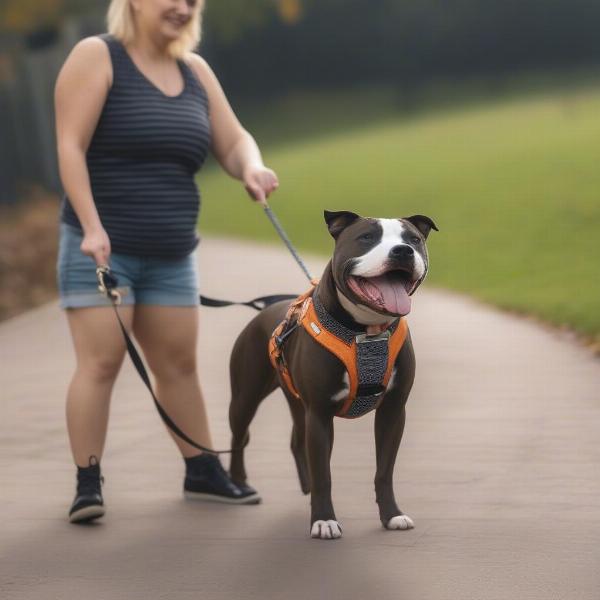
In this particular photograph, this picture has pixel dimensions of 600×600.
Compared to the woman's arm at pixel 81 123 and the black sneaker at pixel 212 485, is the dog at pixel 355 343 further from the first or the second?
the woman's arm at pixel 81 123

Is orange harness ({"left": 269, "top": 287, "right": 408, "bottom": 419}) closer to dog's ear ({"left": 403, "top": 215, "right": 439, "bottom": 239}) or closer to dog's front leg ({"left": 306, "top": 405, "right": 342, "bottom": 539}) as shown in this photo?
dog's front leg ({"left": 306, "top": 405, "right": 342, "bottom": 539})

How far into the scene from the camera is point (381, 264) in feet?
14.8

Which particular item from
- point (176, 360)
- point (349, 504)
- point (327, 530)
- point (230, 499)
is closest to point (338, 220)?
point (327, 530)

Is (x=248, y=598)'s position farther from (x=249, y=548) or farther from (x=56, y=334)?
(x=56, y=334)

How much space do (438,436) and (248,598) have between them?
2678 mm

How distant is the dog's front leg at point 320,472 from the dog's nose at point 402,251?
726 millimetres

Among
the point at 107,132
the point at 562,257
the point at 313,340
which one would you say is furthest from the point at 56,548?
the point at 562,257

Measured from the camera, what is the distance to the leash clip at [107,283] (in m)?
5.27

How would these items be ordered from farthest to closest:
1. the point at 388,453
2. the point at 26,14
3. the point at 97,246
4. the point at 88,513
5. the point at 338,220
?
1. the point at 26,14
2. the point at 88,513
3. the point at 97,246
4. the point at 388,453
5. the point at 338,220

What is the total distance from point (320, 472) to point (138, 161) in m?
1.44

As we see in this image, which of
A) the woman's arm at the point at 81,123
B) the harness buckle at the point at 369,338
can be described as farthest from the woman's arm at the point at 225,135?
the harness buckle at the point at 369,338

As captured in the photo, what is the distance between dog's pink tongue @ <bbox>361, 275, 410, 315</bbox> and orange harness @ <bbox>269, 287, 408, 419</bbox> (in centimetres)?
29

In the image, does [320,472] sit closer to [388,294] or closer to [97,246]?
[388,294]

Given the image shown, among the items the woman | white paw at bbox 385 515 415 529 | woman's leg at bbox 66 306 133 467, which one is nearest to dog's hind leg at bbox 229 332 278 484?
the woman
